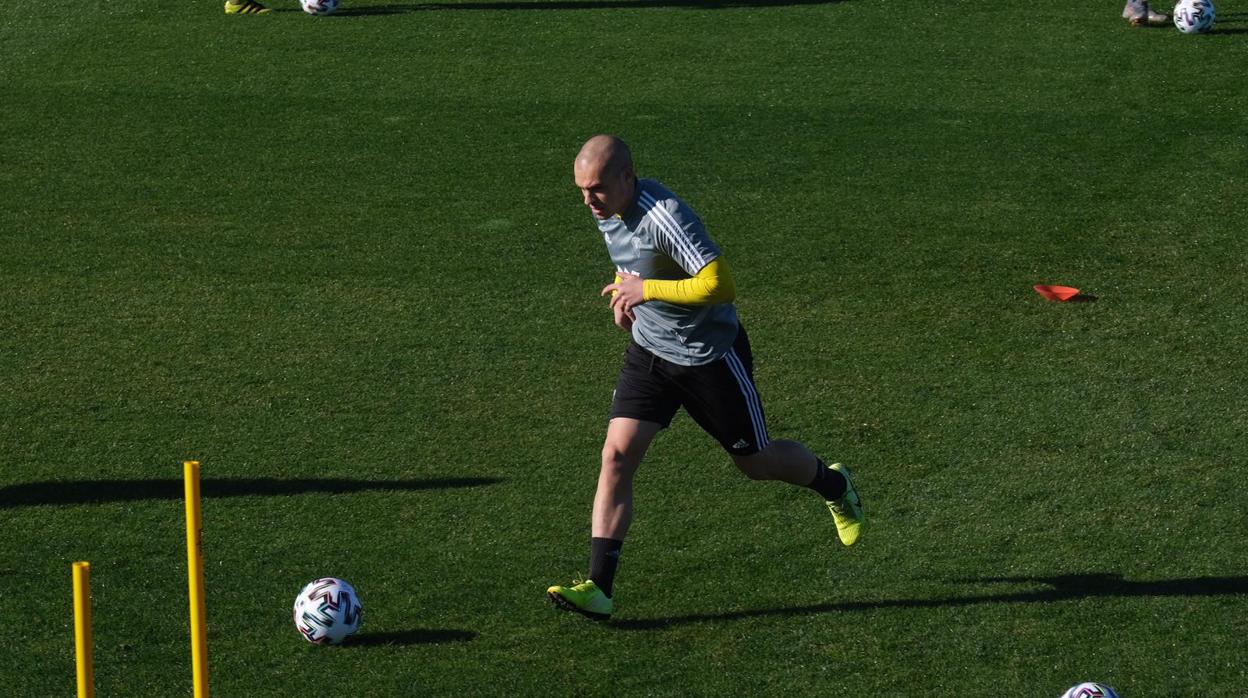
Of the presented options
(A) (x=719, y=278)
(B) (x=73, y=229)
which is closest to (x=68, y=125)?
(B) (x=73, y=229)

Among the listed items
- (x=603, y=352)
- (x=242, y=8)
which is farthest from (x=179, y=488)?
(x=242, y=8)

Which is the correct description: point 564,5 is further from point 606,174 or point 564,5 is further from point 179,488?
point 606,174

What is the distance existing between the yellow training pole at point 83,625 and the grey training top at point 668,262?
9.11 feet

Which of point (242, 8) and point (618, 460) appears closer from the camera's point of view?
point (618, 460)

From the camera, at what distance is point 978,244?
11.3 metres

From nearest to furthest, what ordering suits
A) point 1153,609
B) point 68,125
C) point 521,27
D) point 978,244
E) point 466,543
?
point 1153,609 → point 466,543 → point 978,244 → point 68,125 → point 521,27

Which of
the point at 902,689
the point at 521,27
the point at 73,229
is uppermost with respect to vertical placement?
the point at 521,27

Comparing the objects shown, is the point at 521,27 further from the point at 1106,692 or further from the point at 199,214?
the point at 1106,692

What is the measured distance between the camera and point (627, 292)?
6.58 metres

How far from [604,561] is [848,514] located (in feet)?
3.97

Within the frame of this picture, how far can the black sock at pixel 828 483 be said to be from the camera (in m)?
7.26

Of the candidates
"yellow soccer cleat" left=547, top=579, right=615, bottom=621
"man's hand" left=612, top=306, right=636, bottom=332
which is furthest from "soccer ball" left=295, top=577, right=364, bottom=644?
"man's hand" left=612, top=306, right=636, bottom=332

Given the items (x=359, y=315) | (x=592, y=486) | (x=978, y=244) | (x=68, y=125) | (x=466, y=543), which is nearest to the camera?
(x=466, y=543)

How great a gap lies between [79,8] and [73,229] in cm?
684
